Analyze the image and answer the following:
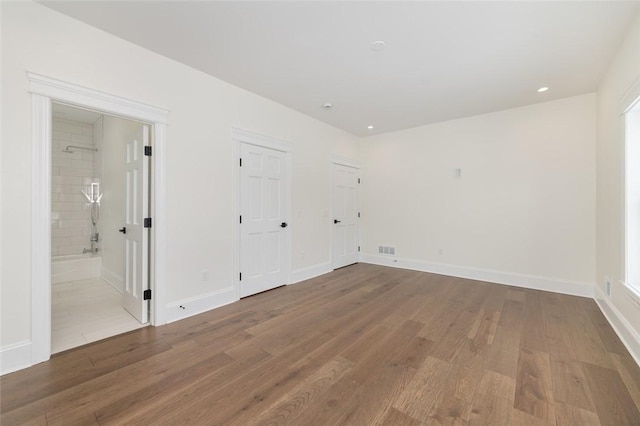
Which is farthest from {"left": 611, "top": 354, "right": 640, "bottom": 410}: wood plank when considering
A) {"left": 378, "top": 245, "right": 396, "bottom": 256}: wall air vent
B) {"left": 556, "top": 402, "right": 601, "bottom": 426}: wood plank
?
{"left": 378, "top": 245, "right": 396, "bottom": 256}: wall air vent

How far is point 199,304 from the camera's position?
10.1ft

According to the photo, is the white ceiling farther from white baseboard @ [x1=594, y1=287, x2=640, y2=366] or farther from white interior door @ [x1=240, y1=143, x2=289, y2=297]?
white baseboard @ [x1=594, y1=287, x2=640, y2=366]

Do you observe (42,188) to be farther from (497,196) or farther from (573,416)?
(497,196)

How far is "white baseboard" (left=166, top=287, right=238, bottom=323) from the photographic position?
2844mm

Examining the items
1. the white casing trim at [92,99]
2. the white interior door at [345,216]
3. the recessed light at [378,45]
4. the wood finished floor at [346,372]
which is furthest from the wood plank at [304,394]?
the white interior door at [345,216]

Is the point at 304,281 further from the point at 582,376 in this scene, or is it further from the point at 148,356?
the point at 582,376

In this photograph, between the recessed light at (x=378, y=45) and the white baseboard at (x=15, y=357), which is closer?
the white baseboard at (x=15, y=357)

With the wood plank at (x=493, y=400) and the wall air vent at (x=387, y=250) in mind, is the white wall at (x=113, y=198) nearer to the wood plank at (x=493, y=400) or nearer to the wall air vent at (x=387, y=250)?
the wood plank at (x=493, y=400)

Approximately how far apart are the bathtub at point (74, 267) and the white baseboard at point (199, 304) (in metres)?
3.06

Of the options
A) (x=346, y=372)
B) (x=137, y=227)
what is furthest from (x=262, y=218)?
(x=346, y=372)

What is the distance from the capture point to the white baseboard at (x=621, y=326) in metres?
2.17

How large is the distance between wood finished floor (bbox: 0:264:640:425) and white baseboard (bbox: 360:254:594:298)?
2.59ft

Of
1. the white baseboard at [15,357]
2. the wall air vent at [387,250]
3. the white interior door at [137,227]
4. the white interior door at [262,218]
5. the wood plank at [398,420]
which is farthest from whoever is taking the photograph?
the wall air vent at [387,250]

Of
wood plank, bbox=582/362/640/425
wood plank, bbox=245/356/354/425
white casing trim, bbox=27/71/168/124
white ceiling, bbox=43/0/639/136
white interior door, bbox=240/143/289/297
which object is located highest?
white ceiling, bbox=43/0/639/136
